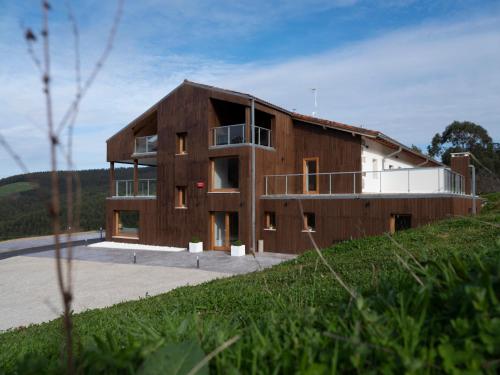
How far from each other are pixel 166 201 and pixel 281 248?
769cm

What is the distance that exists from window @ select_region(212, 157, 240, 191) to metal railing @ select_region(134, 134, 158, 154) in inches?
185

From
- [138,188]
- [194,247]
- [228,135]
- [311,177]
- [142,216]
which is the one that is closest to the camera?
[228,135]

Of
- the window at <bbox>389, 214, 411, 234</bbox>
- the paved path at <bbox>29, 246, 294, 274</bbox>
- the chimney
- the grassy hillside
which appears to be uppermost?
the chimney

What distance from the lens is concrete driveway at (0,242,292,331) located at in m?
10.9

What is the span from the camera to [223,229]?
867 inches

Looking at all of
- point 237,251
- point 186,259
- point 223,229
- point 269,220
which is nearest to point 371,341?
point 186,259

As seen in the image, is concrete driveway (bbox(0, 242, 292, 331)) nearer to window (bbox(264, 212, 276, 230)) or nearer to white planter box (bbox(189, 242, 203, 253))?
white planter box (bbox(189, 242, 203, 253))

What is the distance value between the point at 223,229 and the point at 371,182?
313 inches

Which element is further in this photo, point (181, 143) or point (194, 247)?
point (181, 143)

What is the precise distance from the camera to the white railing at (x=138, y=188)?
24953 millimetres

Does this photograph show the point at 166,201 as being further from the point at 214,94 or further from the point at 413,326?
the point at 413,326

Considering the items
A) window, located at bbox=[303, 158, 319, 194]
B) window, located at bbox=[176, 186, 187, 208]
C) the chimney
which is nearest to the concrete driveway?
window, located at bbox=[176, 186, 187, 208]

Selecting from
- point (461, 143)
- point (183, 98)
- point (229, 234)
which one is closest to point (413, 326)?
point (229, 234)

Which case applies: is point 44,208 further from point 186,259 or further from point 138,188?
point 138,188
